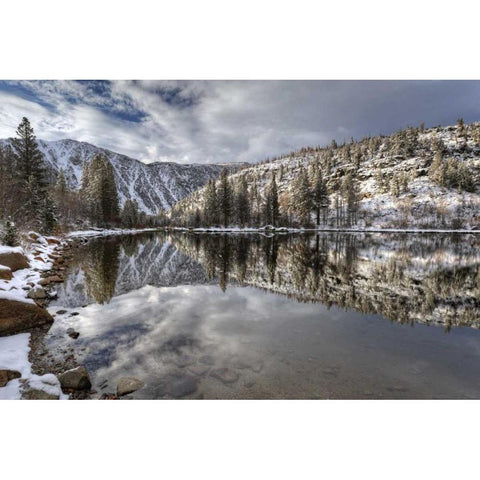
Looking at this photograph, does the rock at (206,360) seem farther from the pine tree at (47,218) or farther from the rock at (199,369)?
the pine tree at (47,218)

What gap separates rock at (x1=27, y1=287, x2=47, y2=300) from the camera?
8545mm

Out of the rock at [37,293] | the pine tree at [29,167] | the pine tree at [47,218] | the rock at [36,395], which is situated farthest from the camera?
the pine tree at [47,218]

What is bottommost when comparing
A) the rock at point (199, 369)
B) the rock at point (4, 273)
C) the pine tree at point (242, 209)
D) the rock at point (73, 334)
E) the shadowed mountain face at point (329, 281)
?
the rock at point (73, 334)

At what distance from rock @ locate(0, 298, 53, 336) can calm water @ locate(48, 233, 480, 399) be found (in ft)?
1.45

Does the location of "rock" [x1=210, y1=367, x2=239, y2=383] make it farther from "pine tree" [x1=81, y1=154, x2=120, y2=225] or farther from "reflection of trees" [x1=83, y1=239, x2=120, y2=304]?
"pine tree" [x1=81, y1=154, x2=120, y2=225]

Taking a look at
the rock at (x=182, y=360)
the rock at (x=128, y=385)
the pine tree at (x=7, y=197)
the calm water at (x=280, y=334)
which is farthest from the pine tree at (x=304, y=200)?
the rock at (x=128, y=385)

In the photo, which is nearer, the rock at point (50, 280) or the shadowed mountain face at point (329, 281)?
the shadowed mountain face at point (329, 281)

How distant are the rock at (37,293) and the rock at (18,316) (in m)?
2.34

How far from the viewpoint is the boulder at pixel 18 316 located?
589cm

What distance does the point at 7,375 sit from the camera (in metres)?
4.23

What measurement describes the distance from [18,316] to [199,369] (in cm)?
484

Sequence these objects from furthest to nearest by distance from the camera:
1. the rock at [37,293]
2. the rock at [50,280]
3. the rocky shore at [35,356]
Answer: the rock at [50,280]
the rock at [37,293]
the rocky shore at [35,356]

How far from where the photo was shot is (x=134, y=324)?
6.99 m

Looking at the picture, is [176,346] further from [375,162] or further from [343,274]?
[375,162]
